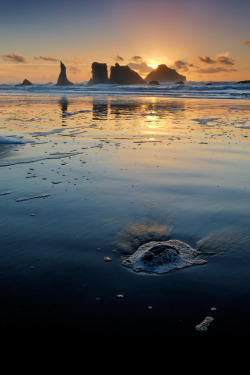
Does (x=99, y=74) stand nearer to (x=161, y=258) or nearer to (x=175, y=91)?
(x=175, y=91)

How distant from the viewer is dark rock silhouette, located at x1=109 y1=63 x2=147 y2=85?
160875mm

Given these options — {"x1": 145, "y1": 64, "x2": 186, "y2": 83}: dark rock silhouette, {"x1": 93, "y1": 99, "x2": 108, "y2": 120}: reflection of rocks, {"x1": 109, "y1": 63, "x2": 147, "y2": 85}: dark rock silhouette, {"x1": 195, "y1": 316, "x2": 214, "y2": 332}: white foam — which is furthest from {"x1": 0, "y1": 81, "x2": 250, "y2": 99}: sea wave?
{"x1": 145, "y1": 64, "x2": 186, "y2": 83}: dark rock silhouette

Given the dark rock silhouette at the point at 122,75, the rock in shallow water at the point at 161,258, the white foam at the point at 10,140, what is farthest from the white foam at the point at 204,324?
the dark rock silhouette at the point at 122,75

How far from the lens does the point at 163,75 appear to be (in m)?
188

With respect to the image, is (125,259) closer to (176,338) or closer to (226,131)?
(176,338)

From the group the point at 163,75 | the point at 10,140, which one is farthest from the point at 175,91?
the point at 163,75

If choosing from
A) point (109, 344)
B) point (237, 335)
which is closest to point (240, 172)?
point (237, 335)

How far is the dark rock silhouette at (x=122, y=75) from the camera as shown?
16088 cm

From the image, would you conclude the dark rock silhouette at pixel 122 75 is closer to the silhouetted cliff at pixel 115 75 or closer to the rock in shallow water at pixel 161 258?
the silhouetted cliff at pixel 115 75

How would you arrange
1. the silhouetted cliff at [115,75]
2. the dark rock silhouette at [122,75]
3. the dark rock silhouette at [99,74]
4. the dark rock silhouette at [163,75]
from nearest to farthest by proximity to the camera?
1. the dark rock silhouette at [122,75]
2. the silhouetted cliff at [115,75]
3. the dark rock silhouette at [99,74]
4. the dark rock silhouette at [163,75]

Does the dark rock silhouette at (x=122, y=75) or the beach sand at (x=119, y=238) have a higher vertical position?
the dark rock silhouette at (x=122, y=75)

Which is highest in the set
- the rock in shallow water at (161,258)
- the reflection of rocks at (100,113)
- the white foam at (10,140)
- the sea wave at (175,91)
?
the sea wave at (175,91)

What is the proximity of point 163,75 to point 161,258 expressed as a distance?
20030 cm

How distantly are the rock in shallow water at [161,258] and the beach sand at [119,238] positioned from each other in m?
0.08
